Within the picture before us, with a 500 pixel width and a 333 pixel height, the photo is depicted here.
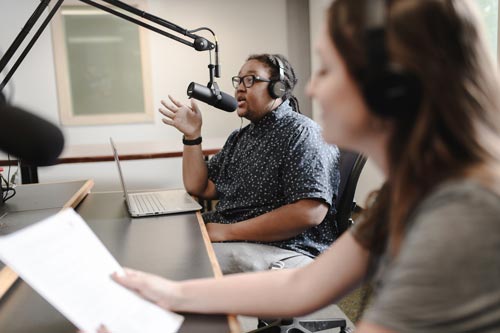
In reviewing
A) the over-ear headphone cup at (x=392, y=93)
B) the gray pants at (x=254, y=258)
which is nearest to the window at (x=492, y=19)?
the gray pants at (x=254, y=258)

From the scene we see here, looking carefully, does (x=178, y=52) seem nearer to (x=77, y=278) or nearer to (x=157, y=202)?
(x=157, y=202)

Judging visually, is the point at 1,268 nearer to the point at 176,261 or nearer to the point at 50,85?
the point at 176,261

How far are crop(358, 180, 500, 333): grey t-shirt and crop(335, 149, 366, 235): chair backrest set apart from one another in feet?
3.11

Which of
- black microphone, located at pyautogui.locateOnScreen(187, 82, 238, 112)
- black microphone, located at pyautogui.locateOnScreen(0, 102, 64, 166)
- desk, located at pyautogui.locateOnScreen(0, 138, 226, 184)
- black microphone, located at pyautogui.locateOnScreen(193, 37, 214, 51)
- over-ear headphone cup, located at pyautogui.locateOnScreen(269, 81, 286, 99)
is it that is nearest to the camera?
black microphone, located at pyautogui.locateOnScreen(0, 102, 64, 166)

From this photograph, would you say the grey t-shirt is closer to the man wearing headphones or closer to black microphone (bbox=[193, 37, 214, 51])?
the man wearing headphones

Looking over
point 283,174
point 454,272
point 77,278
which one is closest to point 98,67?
point 283,174

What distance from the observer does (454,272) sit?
458 mm

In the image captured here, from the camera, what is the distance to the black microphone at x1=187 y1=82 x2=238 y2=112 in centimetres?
155

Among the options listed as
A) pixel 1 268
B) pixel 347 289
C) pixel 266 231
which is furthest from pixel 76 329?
pixel 266 231

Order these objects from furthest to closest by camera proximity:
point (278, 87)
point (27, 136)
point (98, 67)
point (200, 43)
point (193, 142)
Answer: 1. point (98, 67)
2. point (193, 142)
3. point (278, 87)
4. point (200, 43)
5. point (27, 136)

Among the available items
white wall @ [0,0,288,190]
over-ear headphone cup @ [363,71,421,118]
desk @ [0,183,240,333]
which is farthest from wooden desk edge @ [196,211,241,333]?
white wall @ [0,0,288,190]

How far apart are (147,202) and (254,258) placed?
17.2 inches

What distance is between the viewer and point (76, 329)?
73 centimetres

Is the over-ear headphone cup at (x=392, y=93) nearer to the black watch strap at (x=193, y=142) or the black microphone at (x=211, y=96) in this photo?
the black microphone at (x=211, y=96)
